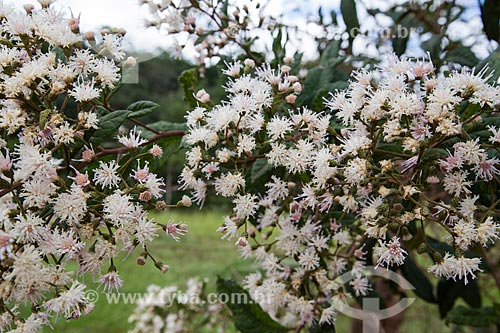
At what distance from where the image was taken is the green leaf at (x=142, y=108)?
1100 mm

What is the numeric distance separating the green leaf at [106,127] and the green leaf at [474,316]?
4.20 feet

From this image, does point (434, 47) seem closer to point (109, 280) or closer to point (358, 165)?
point (358, 165)

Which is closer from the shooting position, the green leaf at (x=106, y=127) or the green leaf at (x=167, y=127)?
the green leaf at (x=106, y=127)

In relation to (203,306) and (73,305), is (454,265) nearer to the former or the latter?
(73,305)

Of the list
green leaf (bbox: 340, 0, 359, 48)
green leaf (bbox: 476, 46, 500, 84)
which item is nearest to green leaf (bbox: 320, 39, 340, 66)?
green leaf (bbox: 340, 0, 359, 48)

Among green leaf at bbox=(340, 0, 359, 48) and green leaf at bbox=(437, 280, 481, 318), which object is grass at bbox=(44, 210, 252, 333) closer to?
green leaf at bbox=(437, 280, 481, 318)

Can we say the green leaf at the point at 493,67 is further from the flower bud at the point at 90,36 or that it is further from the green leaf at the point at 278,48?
the flower bud at the point at 90,36

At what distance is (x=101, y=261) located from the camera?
0.91 metres

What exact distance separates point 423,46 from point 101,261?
4.04 feet

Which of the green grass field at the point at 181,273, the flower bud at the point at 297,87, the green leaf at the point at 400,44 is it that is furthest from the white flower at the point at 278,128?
the green grass field at the point at 181,273

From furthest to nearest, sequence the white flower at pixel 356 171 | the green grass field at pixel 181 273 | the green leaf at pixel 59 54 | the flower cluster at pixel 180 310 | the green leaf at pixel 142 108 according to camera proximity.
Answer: the green grass field at pixel 181 273 → the flower cluster at pixel 180 310 → the green leaf at pixel 142 108 → the green leaf at pixel 59 54 → the white flower at pixel 356 171

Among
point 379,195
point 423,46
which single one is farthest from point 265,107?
point 423,46

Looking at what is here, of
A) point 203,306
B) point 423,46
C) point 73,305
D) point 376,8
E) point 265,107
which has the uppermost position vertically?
point 376,8

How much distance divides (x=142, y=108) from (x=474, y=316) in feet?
4.22
